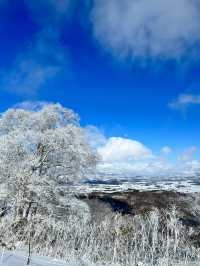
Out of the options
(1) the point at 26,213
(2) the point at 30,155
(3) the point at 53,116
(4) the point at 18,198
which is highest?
(3) the point at 53,116

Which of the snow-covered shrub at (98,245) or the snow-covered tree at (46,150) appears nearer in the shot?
the snow-covered shrub at (98,245)

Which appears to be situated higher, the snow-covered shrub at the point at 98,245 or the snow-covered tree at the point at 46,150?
the snow-covered tree at the point at 46,150

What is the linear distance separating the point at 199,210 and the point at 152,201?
9152mm

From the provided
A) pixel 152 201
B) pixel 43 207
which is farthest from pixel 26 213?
pixel 152 201

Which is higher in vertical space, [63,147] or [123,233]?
Result: [63,147]

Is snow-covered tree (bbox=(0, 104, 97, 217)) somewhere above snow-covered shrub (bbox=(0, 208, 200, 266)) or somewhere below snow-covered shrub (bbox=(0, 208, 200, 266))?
above

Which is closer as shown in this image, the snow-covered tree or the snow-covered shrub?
the snow-covered shrub

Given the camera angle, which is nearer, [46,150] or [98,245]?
[98,245]

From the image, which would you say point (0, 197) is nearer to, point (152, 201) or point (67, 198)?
point (67, 198)

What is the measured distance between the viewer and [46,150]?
A: 19.9 meters

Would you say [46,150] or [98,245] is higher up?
[46,150]

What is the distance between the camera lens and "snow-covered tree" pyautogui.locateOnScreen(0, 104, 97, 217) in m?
19.0

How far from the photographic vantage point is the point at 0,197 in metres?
15.1

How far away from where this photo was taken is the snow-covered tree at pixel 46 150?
19.0m
